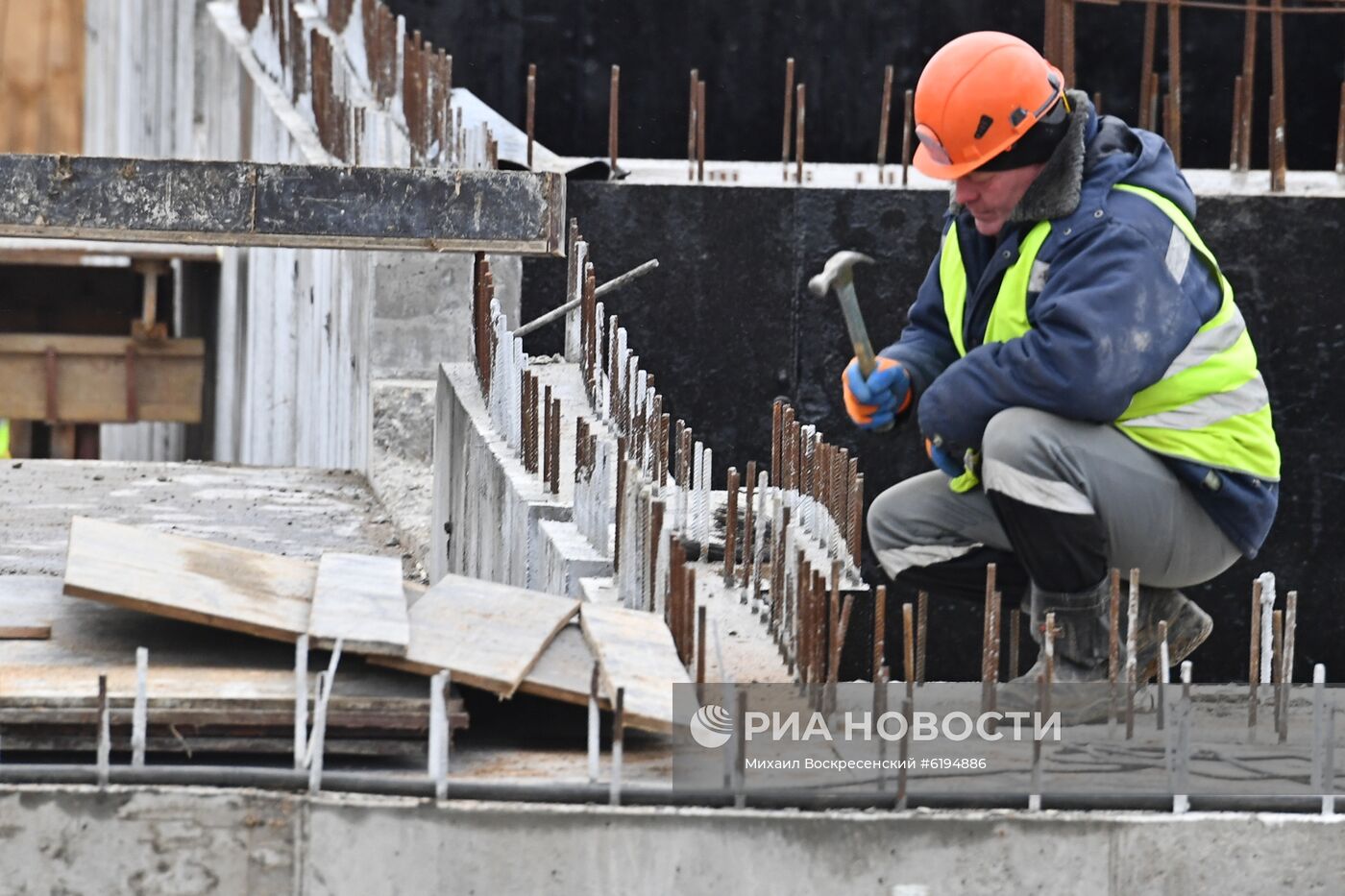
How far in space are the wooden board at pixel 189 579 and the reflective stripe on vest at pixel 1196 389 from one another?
5.92ft

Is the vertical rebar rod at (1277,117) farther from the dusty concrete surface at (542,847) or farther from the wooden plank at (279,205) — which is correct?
the dusty concrete surface at (542,847)

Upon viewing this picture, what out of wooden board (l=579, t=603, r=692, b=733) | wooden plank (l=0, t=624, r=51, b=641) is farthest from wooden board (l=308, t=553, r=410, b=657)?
wooden plank (l=0, t=624, r=51, b=641)

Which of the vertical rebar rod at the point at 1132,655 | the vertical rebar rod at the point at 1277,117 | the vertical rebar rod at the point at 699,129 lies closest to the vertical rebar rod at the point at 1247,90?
the vertical rebar rod at the point at 1277,117

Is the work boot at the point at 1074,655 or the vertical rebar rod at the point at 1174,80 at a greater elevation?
the vertical rebar rod at the point at 1174,80

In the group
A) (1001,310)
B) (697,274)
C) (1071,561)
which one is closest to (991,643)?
(1071,561)

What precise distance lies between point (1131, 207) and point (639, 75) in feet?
29.0

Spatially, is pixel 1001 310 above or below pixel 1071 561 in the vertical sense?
above

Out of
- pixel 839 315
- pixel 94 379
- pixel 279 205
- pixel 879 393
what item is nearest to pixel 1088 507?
pixel 879 393

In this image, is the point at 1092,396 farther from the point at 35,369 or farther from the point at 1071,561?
the point at 35,369

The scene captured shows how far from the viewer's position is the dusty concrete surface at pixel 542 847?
4137 millimetres

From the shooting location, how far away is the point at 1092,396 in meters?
4.91

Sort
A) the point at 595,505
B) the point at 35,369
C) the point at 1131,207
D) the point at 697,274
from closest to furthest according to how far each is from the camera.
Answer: the point at 1131,207, the point at 595,505, the point at 697,274, the point at 35,369

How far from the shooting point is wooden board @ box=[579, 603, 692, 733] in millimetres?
4434

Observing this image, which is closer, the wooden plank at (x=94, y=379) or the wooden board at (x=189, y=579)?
the wooden board at (x=189, y=579)
